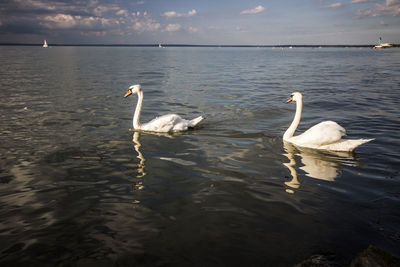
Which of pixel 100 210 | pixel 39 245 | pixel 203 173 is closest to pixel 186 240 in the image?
pixel 100 210

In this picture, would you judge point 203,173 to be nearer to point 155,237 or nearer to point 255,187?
point 255,187

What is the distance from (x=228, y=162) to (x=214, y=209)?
7.41ft

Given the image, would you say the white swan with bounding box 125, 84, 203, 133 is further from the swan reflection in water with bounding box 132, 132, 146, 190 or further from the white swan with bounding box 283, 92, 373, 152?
the white swan with bounding box 283, 92, 373, 152

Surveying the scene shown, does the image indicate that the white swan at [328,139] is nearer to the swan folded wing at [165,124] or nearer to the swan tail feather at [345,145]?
the swan tail feather at [345,145]

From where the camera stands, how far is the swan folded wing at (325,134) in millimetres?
7410

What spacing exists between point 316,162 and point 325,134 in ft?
2.84

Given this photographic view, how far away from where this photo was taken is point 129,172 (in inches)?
253

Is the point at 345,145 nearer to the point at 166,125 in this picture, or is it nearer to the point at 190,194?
the point at 190,194

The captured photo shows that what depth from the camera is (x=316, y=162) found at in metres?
7.06

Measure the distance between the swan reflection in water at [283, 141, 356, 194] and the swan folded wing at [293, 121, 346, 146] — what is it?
0.97 feet

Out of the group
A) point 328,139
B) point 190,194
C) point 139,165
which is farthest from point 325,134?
point 139,165

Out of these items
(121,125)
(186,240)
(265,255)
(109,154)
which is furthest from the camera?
(121,125)

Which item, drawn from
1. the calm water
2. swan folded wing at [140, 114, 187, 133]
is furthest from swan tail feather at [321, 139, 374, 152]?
swan folded wing at [140, 114, 187, 133]

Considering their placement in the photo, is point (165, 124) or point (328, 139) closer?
point (328, 139)
